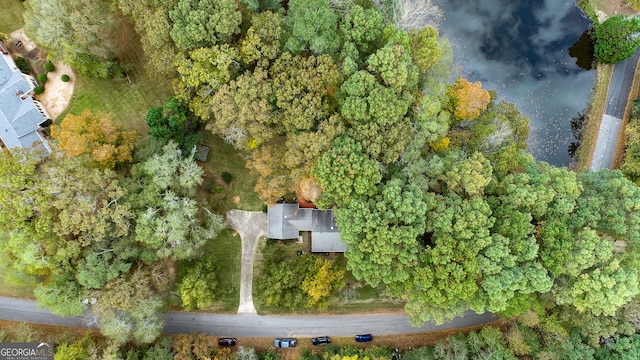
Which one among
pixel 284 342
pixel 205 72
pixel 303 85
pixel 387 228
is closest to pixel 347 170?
pixel 387 228

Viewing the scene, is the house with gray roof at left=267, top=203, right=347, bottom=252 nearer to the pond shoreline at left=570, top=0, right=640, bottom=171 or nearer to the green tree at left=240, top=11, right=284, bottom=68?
the green tree at left=240, top=11, right=284, bottom=68

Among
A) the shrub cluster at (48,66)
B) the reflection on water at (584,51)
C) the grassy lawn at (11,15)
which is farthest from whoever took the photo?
the reflection on water at (584,51)

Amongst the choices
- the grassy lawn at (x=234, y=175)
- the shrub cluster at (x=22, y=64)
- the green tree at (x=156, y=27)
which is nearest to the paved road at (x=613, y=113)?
the grassy lawn at (x=234, y=175)

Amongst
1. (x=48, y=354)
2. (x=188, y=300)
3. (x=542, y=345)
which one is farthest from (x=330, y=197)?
(x=48, y=354)

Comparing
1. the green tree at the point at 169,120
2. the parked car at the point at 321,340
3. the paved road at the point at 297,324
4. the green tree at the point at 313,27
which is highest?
the green tree at the point at 313,27

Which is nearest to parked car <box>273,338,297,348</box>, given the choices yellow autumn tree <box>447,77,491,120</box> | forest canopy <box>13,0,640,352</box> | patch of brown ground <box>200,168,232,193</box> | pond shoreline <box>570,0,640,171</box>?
forest canopy <box>13,0,640,352</box>

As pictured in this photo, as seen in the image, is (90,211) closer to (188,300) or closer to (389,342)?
(188,300)

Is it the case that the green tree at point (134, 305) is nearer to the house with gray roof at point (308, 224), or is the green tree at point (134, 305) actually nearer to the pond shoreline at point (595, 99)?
the house with gray roof at point (308, 224)
